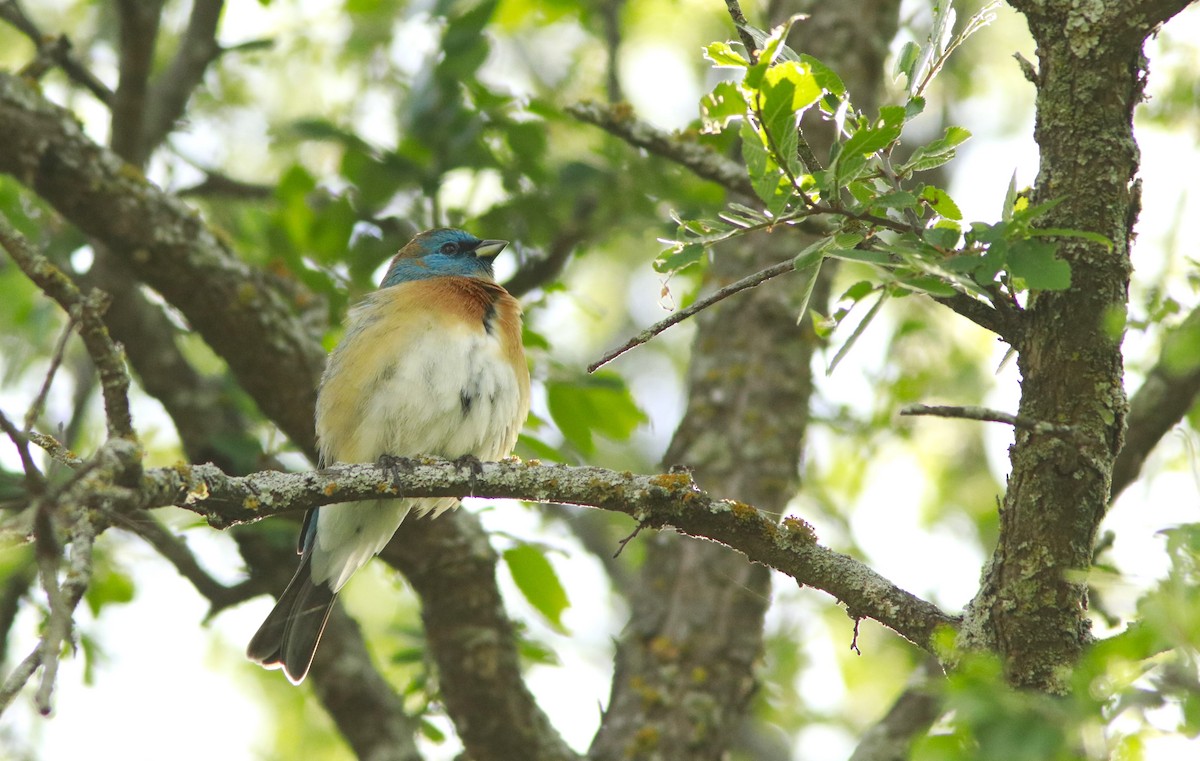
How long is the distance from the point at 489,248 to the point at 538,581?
2.07m

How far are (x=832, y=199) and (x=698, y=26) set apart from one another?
8.02 m

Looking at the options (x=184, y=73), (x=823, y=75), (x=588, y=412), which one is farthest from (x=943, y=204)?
(x=184, y=73)

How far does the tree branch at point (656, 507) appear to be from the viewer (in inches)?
142

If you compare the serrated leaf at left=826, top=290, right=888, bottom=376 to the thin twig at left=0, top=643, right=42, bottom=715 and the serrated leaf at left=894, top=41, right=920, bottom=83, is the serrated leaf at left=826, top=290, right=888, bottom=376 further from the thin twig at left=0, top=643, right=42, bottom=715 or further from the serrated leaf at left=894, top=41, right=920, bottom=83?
the thin twig at left=0, top=643, right=42, bottom=715

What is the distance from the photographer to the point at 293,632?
239 inches

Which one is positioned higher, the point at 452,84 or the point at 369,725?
the point at 452,84

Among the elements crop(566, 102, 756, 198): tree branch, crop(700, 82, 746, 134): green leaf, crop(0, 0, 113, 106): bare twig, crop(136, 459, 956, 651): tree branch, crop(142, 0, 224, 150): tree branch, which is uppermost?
crop(142, 0, 224, 150): tree branch

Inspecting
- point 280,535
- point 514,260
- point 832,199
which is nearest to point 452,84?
point 514,260

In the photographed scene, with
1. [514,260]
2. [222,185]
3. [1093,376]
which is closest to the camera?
[1093,376]

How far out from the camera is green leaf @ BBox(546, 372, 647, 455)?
6.60 metres

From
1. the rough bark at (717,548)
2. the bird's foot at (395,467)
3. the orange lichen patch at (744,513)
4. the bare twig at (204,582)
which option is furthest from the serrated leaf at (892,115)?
the bare twig at (204,582)

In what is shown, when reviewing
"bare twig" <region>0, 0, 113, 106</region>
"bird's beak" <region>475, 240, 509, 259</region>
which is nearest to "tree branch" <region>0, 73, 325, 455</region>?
"bare twig" <region>0, 0, 113, 106</region>

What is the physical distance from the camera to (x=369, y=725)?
21.2 feet

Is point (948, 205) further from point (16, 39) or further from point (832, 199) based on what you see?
point (16, 39)
